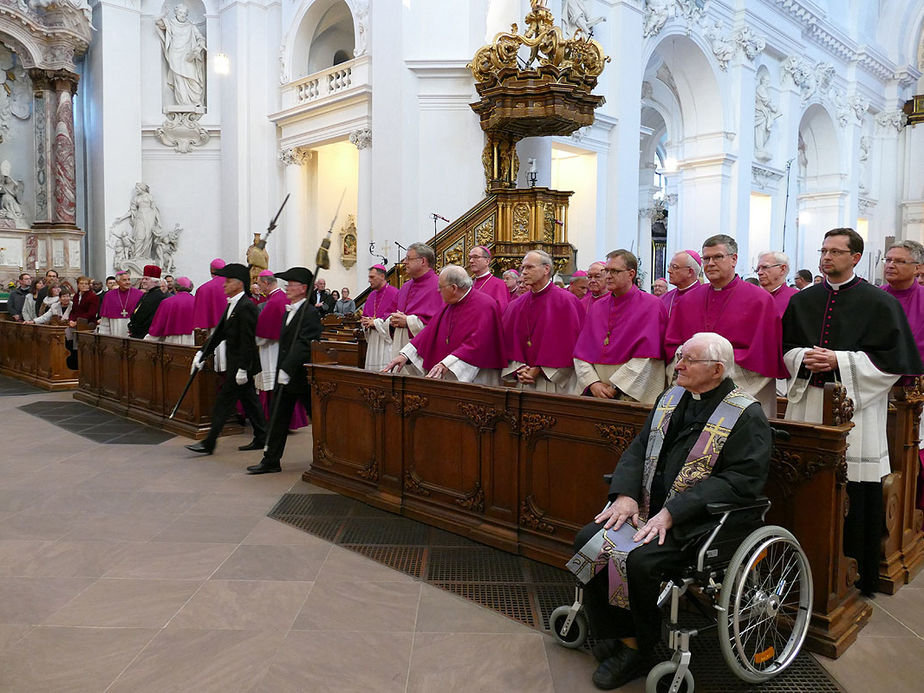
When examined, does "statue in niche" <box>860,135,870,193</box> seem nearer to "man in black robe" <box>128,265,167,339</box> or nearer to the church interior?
the church interior

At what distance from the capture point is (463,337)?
530cm

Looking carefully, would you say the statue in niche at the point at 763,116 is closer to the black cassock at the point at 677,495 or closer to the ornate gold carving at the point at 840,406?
the ornate gold carving at the point at 840,406

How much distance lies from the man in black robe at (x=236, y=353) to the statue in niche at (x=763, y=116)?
1691 cm

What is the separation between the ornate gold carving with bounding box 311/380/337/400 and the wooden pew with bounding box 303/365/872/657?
0.01 m

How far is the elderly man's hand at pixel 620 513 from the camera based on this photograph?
308 cm

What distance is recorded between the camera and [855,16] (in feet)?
77.7

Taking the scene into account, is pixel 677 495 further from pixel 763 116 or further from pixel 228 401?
pixel 763 116

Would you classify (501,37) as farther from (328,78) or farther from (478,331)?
(478,331)

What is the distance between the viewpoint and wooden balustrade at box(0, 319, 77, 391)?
1139 cm

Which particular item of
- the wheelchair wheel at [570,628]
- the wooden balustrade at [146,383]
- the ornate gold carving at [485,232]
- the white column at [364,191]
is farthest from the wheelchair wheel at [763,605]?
the white column at [364,191]

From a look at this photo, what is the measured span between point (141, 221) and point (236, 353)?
38.5 feet

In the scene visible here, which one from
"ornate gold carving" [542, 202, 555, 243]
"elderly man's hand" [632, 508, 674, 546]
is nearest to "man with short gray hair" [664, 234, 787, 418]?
"elderly man's hand" [632, 508, 674, 546]

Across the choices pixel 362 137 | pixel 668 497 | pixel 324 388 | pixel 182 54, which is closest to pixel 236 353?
pixel 324 388

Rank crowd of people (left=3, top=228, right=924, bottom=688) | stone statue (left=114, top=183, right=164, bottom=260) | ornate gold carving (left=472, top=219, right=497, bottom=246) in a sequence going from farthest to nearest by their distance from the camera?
1. stone statue (left=114, top=183, right=164, bottom=260)
2. ornate gold carving (left=472, top=219, right=497, bottom=246)
3. crowd of people (left=3, top=228, right=924, bottom=688)
